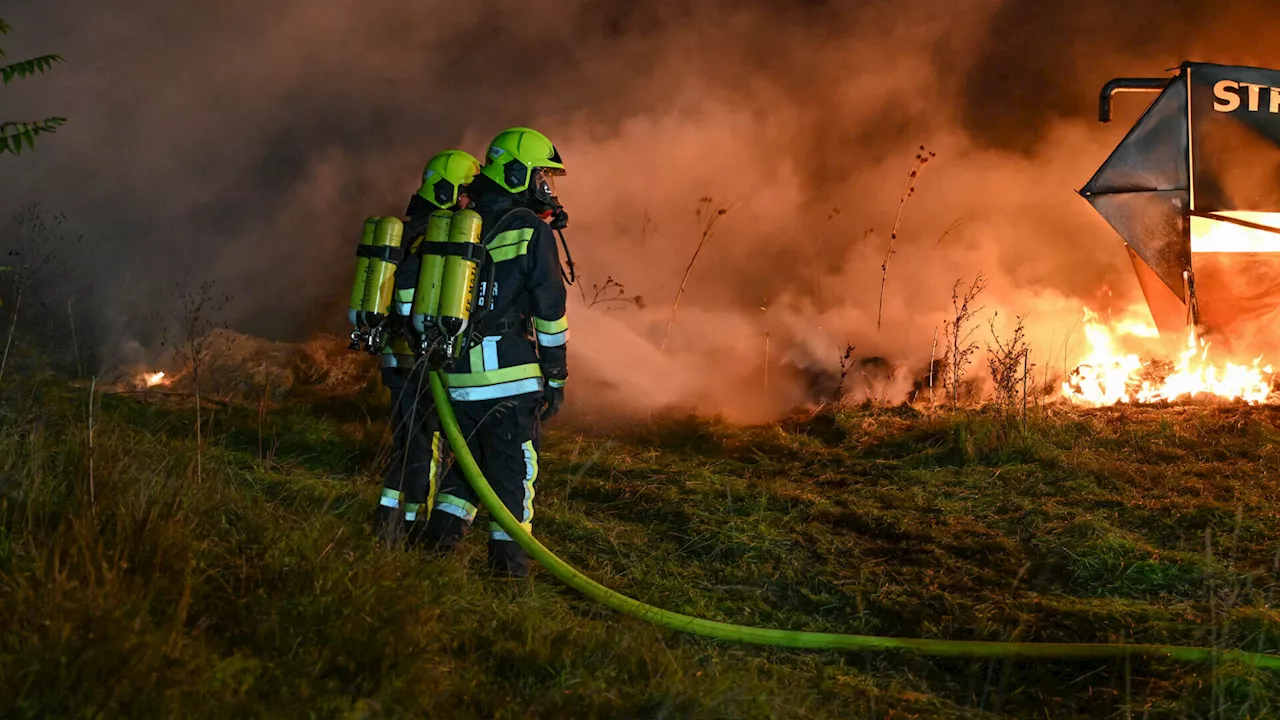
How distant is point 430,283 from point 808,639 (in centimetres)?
197

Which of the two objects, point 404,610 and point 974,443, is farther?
point 974,443

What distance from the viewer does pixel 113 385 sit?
773 centimetres

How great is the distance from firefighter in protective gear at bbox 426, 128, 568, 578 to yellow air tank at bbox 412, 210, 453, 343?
196 mm

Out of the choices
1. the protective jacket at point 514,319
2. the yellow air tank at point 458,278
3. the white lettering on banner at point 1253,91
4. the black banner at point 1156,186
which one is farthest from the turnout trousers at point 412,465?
the white lettering on banner at point 1253,91

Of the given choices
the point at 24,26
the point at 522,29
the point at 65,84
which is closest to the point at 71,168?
the point at 65,84

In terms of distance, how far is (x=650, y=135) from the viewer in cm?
995

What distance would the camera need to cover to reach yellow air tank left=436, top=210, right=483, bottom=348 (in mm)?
3959

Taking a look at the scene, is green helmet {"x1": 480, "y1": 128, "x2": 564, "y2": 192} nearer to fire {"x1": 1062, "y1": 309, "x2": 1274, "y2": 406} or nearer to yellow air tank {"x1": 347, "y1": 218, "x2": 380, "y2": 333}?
yellow air tank {"x1": 347, "y1": 218, "x2": 380, "y2": 333}

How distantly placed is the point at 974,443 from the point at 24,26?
1094 centimetres

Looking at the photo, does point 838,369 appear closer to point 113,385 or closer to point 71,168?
point 113,385

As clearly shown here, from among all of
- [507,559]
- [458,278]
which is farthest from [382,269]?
[507,559]

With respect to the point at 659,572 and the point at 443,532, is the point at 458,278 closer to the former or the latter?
the point at 443,532

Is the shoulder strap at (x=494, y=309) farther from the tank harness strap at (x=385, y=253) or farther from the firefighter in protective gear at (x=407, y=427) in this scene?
the tank harness strap at (x=385, y=253)

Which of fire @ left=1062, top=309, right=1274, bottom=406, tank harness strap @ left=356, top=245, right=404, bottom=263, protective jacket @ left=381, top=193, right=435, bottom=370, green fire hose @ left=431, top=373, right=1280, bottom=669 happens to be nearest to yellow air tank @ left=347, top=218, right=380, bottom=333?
tank harness strap @ left=356, top=245, right=404, bottom=263
